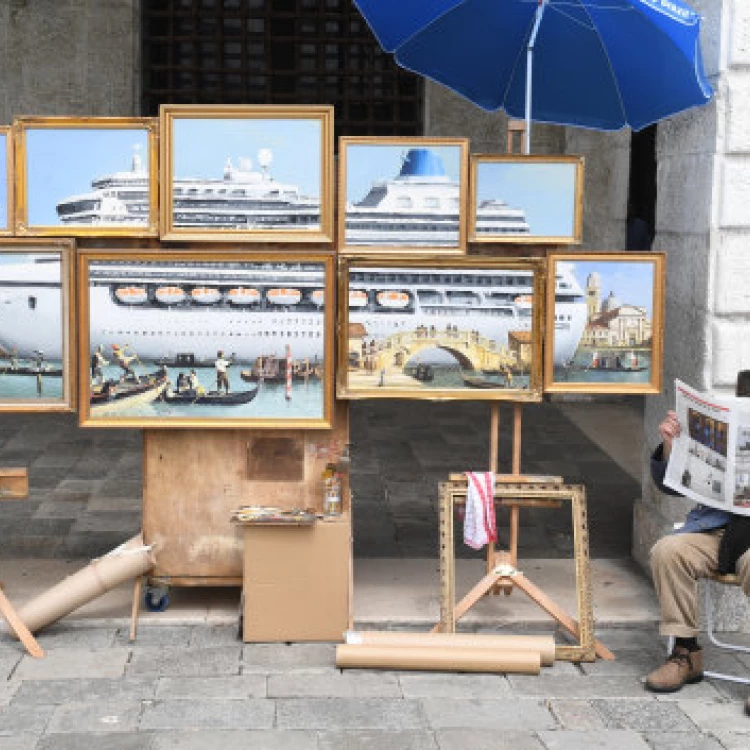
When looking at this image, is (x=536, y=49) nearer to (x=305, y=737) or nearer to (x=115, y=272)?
(x=115, y=272)

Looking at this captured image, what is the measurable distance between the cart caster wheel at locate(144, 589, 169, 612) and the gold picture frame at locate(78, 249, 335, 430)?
71 cm

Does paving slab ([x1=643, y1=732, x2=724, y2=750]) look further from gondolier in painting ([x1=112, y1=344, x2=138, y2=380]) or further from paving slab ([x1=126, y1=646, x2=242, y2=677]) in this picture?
gondolier in painting ([x1=112, y1=344, x2=138, y2=380])

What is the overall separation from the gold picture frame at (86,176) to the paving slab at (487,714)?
2.01m

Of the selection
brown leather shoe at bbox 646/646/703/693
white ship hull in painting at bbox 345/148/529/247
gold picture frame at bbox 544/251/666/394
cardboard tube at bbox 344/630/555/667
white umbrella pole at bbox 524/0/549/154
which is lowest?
brown leather shoe at bbox 646/646/703/693

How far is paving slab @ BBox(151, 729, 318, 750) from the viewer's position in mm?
4156

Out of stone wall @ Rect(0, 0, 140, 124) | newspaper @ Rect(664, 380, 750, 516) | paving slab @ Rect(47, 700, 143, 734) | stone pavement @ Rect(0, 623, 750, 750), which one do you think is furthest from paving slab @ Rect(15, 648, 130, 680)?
stone wall @ Rect(0, 0, 140, 124)

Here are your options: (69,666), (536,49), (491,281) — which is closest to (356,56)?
(536,49)

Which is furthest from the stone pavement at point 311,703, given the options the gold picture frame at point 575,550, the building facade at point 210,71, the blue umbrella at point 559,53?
the building facade at point 210,71

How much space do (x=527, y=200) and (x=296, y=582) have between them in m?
1.68

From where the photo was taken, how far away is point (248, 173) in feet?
16.2

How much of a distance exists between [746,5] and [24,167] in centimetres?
277

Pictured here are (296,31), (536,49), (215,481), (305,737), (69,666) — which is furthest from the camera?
(296,31)

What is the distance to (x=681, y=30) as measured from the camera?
488cm

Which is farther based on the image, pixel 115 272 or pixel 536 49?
pixel 536 49
